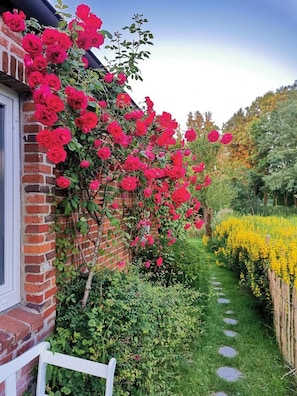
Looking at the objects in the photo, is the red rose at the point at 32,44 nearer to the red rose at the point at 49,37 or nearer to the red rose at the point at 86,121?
the red rose at the point at 49,37

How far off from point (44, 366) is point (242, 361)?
2318 millimetres

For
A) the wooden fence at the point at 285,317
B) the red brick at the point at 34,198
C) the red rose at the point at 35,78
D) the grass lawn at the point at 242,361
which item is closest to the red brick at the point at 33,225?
the red brick at the point at 34,198

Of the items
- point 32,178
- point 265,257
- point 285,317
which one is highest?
point 32,178

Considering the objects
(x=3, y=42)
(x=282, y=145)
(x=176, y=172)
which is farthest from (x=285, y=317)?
(x=282, y=145)

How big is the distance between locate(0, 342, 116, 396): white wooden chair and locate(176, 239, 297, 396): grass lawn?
54.8 inches

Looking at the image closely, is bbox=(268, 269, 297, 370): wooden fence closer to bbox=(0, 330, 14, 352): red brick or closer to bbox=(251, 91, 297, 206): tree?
bbox=(0, 330, 14, 352): red brick

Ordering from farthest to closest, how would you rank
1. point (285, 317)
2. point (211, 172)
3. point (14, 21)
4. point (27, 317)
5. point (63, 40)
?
point (211, 172)
point (285, 317)
point (27, 317)
point (63, 40)
point (14, 21)

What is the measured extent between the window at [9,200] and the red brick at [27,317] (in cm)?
6

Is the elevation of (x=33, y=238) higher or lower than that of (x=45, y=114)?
lower

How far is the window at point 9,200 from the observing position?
1.87 metres

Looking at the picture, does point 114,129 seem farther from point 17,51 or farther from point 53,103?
point 17,51

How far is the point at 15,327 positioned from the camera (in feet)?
5.66

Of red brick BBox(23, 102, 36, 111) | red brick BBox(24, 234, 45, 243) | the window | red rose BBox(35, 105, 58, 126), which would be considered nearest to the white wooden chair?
the window

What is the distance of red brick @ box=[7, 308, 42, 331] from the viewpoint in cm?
184
